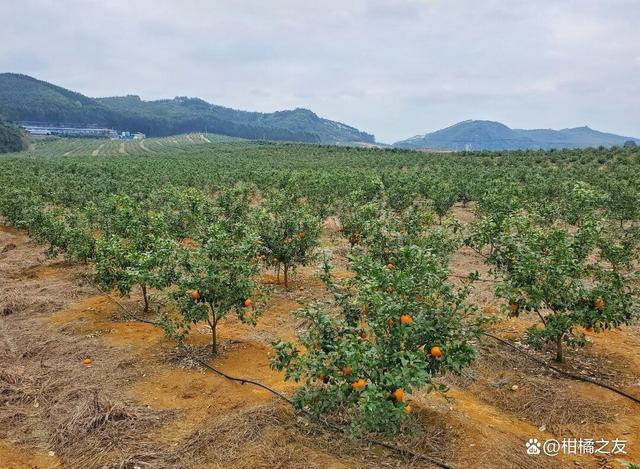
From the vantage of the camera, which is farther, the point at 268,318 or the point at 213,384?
the point at 268,318

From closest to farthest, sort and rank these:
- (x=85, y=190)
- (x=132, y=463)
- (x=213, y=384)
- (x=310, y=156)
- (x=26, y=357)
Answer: (x=132, y=463)
(x=213, y=384)
(x=26, y=357)
(x=85, y=190)
(x=310, y=156)

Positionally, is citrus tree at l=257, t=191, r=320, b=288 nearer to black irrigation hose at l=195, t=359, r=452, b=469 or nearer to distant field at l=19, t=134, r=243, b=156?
black irrigation hose at l=195, t=359, r=452, b=469

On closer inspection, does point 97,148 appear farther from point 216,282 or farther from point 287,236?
point 216,282

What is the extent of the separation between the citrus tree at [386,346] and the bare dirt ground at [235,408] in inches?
28.0

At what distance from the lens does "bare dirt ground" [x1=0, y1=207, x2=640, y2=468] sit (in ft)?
17.9

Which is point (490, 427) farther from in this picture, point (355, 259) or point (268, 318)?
point (268, 318)

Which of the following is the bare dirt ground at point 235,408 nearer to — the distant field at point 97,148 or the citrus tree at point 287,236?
the citrus tree at point 287,236

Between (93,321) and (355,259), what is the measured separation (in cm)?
698

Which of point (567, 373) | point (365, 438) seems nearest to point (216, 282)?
point (365, 438)

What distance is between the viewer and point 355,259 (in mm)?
5988

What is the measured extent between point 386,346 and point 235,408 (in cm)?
274

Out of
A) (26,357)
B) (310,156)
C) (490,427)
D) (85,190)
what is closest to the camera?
(490,427)

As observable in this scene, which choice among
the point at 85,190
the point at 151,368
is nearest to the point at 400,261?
the point at 151,368

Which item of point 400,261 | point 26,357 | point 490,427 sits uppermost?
point 400,261
